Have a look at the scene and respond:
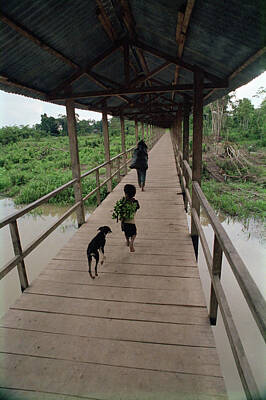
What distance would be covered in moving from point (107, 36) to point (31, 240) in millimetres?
6443

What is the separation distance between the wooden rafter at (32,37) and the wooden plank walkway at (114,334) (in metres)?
2.85

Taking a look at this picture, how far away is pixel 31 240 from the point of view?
26.5 ft

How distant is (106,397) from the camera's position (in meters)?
1.62

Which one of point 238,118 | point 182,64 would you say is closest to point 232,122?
point 238,118

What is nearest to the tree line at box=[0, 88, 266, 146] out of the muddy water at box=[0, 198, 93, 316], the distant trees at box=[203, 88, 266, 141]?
the distant trees at box=[203, 88, 266, 141]

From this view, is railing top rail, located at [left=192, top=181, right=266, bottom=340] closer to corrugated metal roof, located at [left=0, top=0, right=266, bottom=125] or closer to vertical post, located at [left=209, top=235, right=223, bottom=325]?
vertical post, located at [left=209, top=235, right=223, bottom=325]

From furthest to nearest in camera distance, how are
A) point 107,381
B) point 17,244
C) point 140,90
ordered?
1. point 140,90
2. point 17,244
3. point 107,381

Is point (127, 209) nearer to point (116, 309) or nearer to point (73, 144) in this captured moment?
point (116, 309)

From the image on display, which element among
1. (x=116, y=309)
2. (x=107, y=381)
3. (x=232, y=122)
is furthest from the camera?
(x=232, y=122)

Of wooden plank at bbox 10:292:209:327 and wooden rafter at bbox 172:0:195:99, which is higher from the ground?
wooden rafter at bbox 172:0:195:99

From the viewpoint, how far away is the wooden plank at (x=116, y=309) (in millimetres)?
2299

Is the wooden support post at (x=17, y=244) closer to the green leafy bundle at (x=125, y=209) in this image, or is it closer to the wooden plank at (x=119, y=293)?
the wooden plank at (x=119, y=293)

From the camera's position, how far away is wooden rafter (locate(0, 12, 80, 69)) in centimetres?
250

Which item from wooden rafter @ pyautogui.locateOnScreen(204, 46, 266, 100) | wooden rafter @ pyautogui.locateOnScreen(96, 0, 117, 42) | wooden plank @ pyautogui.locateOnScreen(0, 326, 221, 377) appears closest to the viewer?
wooden plank @ pyautogui.locateOnScreen(0, 326, 221, 377)
